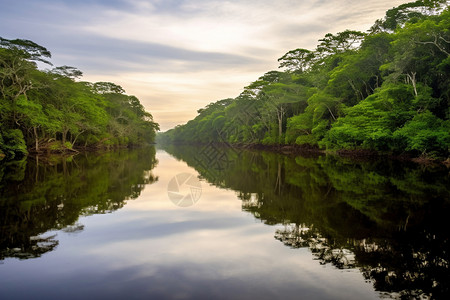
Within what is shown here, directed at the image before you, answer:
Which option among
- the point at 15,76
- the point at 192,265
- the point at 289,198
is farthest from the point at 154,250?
the point at 15,76

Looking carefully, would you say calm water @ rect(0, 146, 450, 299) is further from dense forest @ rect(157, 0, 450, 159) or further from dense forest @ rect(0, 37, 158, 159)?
dense forest @ rect(0, 37, 158, 159)

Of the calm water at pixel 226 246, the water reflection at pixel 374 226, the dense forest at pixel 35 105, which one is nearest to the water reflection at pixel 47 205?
the calm water at pixel 226 246

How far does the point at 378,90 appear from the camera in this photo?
23.2m

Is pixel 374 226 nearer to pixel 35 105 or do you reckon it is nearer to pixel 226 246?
pixel 226 246

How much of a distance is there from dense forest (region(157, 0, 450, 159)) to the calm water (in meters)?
12.6

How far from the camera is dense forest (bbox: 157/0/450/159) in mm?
18172

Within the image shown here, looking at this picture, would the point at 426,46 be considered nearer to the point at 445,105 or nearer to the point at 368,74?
the point at 445,105

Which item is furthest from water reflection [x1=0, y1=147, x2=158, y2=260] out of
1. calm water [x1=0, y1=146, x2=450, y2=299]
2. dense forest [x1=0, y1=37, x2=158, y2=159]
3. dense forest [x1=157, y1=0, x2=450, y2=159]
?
dense forest [x1=157, y1=0, x2=450, y2=159]

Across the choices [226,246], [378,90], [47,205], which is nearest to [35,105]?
[47,205]

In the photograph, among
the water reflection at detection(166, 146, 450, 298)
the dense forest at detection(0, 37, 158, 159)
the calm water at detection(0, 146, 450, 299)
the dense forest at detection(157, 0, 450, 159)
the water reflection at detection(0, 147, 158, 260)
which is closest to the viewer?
the calm water at detection(0, 146, 450, 299)

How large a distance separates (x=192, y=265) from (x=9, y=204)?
5824mm

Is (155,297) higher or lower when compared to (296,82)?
lower

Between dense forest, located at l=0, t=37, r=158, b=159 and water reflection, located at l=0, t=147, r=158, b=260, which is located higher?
dense forest, located at l=0, t=37, r=158, b=159

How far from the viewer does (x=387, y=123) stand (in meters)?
20.9
